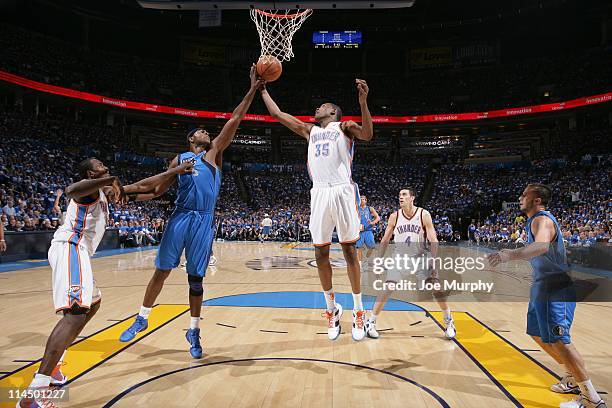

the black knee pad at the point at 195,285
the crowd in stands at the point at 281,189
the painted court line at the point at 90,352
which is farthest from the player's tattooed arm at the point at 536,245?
the crowd in stands at the point at 281,189

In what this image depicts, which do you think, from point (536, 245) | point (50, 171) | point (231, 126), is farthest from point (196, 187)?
point (50, 171)

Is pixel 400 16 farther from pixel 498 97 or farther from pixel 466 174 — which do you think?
pixel 466 174

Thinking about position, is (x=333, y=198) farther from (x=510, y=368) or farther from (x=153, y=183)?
(x=510, y=368)

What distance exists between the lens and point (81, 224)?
318 cm

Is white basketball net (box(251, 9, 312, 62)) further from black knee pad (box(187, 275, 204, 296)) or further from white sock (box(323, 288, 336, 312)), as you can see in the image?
black knee pad (box(187, 275, 204, 296))

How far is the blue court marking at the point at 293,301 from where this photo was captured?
6.40 m

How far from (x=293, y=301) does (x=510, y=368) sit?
363 centimetres

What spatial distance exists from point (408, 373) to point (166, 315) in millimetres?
3385

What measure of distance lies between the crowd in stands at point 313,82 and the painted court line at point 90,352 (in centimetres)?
2485

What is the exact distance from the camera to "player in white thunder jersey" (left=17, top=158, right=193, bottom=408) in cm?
286

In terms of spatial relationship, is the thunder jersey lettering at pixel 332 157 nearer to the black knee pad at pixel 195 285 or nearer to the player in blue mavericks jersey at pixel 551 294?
the black knee pad at pixel 195 285

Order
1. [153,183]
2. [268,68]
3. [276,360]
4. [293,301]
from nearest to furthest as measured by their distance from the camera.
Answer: [153,183] → [276,360] → [268,68] → [293,301]

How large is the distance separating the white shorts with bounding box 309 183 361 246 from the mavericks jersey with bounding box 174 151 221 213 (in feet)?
3.30

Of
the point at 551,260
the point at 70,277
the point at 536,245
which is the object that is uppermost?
the point at 536,245
